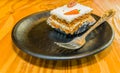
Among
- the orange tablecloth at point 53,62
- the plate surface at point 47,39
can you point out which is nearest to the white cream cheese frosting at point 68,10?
the plate surface at point 47,39

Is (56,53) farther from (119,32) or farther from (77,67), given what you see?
(119,32)

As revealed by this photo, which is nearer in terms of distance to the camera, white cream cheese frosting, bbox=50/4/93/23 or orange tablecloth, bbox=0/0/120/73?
orange tablecloth, bbox=0/0/120/73

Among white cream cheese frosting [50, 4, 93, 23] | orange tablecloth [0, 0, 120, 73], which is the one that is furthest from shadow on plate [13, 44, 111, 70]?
white cream cheese frosting [50, 4, 93, 23]

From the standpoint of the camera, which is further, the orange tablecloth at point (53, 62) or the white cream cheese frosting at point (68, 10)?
the white cream cheese frosting at point (68, 10)

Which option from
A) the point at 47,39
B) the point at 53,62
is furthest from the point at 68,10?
the point at 53,62

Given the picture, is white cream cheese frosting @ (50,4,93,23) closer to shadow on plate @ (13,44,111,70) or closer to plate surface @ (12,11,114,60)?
plate surface @ (12,11,114,60)

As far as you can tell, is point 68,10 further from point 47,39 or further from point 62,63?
point 62,63

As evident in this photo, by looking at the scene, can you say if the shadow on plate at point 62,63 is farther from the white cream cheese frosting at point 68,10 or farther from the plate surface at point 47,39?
the white cream cheese frosting at point 68,10

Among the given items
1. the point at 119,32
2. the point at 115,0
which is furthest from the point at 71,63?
the point at 115,0

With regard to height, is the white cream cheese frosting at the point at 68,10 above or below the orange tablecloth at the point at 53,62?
above
